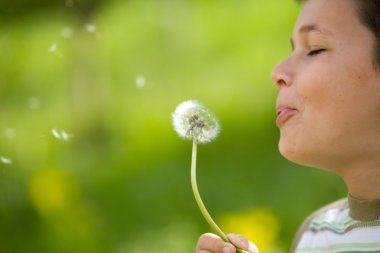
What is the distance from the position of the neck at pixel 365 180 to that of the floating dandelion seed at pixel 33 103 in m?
1.86

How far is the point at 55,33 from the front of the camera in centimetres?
305

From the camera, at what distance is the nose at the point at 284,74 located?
1090 mm

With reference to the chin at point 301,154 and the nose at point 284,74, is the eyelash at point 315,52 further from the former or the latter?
the chin at point 301,154

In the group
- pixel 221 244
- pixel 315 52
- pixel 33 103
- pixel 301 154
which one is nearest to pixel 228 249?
pixel 221 244

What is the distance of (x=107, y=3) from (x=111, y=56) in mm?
232

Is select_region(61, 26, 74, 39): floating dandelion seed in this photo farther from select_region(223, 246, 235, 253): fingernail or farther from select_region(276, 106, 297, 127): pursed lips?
select_region(223, 246, 235, 253): fingernail

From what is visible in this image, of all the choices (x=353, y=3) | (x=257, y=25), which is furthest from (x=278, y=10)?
(x=353, y=3)

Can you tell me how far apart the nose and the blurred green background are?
974 mm

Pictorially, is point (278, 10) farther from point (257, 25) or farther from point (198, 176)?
point (198, 176)

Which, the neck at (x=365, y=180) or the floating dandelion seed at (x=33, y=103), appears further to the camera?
the floating dandelion seed at (x=33, y=103)

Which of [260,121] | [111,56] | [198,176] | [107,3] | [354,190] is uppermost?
[107,3]

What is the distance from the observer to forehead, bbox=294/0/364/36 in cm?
108

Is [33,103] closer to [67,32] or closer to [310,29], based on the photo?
[67,32]

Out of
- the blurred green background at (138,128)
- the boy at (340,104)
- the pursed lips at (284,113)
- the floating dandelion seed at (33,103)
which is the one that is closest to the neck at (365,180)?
the boy at (340,104)
